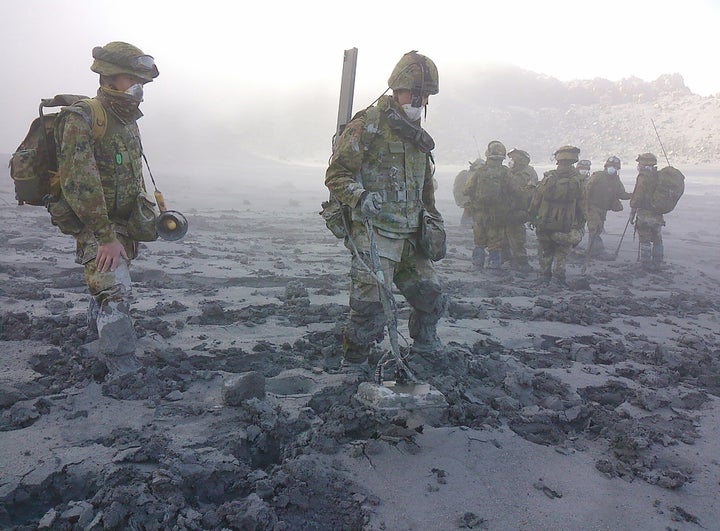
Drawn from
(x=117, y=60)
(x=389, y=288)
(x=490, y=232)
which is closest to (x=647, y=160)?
(x=490, y=232)

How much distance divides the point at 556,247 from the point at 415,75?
5.32 meters

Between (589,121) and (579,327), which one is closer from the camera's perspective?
(579,327)

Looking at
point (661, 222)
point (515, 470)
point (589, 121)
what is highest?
point (589, 121)

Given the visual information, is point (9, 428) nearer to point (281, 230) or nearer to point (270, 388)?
point (270, 388)

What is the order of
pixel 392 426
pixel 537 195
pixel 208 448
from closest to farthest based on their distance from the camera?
pixel 208 448 < pixel 392 426 < pixel 537 195

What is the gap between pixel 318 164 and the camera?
52.2m

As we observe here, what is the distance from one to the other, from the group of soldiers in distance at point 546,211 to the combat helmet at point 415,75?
4.82 m

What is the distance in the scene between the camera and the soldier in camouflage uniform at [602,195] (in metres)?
10.9

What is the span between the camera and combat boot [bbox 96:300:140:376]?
371cm

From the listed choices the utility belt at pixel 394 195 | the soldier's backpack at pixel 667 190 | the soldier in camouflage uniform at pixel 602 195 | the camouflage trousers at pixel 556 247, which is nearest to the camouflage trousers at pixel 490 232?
the camouflage trousers at pixel 556 247

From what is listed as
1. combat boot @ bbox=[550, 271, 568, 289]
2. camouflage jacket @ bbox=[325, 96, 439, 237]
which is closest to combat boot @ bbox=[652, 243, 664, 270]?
combat boot @ bbox=[550, 271, 568, 289]

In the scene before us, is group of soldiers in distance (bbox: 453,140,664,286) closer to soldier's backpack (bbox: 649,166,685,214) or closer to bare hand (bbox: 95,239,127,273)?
soldier's backpack (bbox: 649,166,685,214)

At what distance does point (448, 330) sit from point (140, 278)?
155 inches

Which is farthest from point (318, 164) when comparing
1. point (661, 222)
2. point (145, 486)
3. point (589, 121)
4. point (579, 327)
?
point (145, 486)
